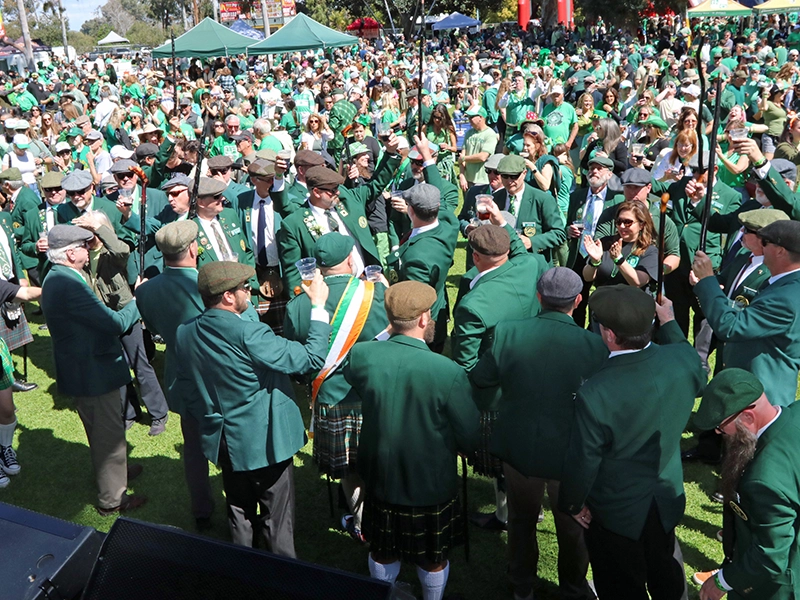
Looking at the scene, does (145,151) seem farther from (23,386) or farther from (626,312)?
(626,312)

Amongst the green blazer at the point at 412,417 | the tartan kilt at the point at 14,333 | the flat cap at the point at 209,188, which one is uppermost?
the flat cap at the point at 209,188

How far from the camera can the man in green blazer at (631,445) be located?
3.19 metres

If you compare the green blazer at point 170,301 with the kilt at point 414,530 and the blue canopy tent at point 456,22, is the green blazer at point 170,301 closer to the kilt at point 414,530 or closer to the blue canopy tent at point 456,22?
the kilt at point 414,530

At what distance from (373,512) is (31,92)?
86.8ft

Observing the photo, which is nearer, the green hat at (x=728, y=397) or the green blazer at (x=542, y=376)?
the green hat at (x=728, y=397)

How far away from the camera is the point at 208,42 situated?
74.4 feet

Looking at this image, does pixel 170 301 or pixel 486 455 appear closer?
pixel 486 455

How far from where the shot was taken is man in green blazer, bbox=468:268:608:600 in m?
3.56

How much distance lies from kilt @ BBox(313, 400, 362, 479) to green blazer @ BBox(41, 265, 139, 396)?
4.85ft

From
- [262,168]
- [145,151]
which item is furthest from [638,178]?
[145,151]

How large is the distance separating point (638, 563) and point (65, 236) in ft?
12.4

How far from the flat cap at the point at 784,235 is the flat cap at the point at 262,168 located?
4116 mm

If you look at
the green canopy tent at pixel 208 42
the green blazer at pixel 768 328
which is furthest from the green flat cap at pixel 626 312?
the green canopy tent at pixel 208 42

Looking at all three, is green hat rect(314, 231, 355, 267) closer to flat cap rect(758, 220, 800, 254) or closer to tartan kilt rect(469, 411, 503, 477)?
tartan kilt rect(469, 411, 503, 477)
